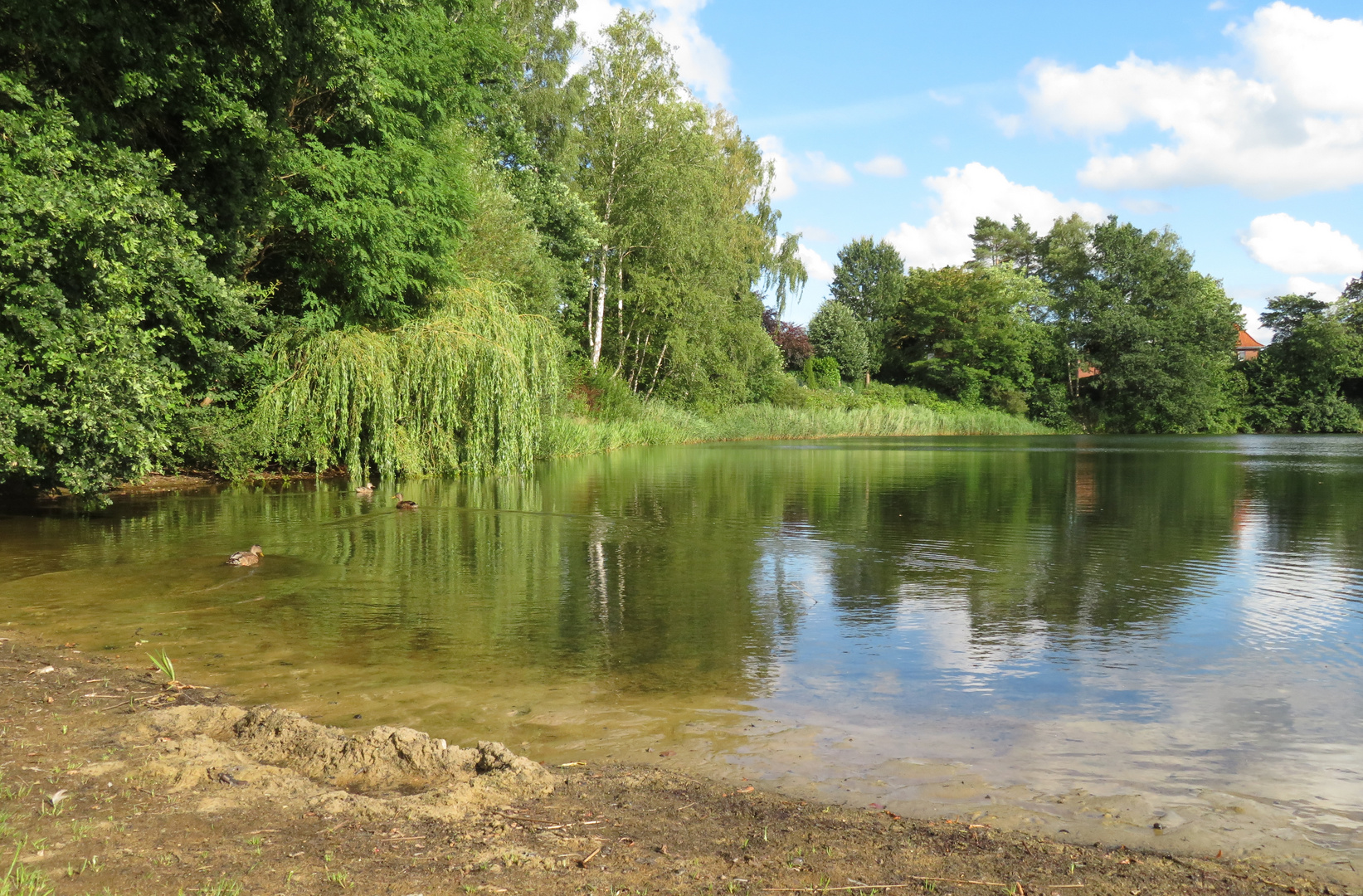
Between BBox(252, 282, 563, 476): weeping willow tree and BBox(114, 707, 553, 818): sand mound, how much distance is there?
13.9 m

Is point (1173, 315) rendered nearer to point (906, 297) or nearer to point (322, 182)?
point (906, 297)

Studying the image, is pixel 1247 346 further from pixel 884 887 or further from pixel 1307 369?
pixel 884 887

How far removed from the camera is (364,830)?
336 centimetres

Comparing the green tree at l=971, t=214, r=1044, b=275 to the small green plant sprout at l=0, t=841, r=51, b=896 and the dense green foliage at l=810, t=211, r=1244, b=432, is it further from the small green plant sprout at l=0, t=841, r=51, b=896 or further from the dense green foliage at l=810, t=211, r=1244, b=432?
the small green plant sprout at l=0, t=841, r=51, b=896

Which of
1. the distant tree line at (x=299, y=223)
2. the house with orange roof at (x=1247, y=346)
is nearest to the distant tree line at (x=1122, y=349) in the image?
the house with orange roof at (x=1247, y=346)

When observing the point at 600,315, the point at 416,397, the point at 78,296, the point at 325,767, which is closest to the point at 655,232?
the point at 600,315

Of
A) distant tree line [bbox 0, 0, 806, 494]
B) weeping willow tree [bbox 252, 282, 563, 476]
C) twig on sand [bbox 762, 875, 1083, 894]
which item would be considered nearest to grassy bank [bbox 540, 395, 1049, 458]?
distant tree line [bbox 0, 0, 806, 494]

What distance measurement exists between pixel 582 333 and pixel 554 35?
39.2ft

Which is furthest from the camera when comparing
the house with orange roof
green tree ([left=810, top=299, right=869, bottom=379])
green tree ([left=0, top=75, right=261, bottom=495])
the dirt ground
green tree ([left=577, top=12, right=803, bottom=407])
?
the house with orange roof

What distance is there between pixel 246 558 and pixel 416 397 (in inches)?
381

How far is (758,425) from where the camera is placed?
47.1 metres

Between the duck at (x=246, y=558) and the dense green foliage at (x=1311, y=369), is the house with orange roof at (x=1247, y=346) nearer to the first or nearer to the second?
the dense green foliage at (x=1311, y=369)

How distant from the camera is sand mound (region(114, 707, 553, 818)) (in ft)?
A: 11.9

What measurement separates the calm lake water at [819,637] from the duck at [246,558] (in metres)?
0.32
